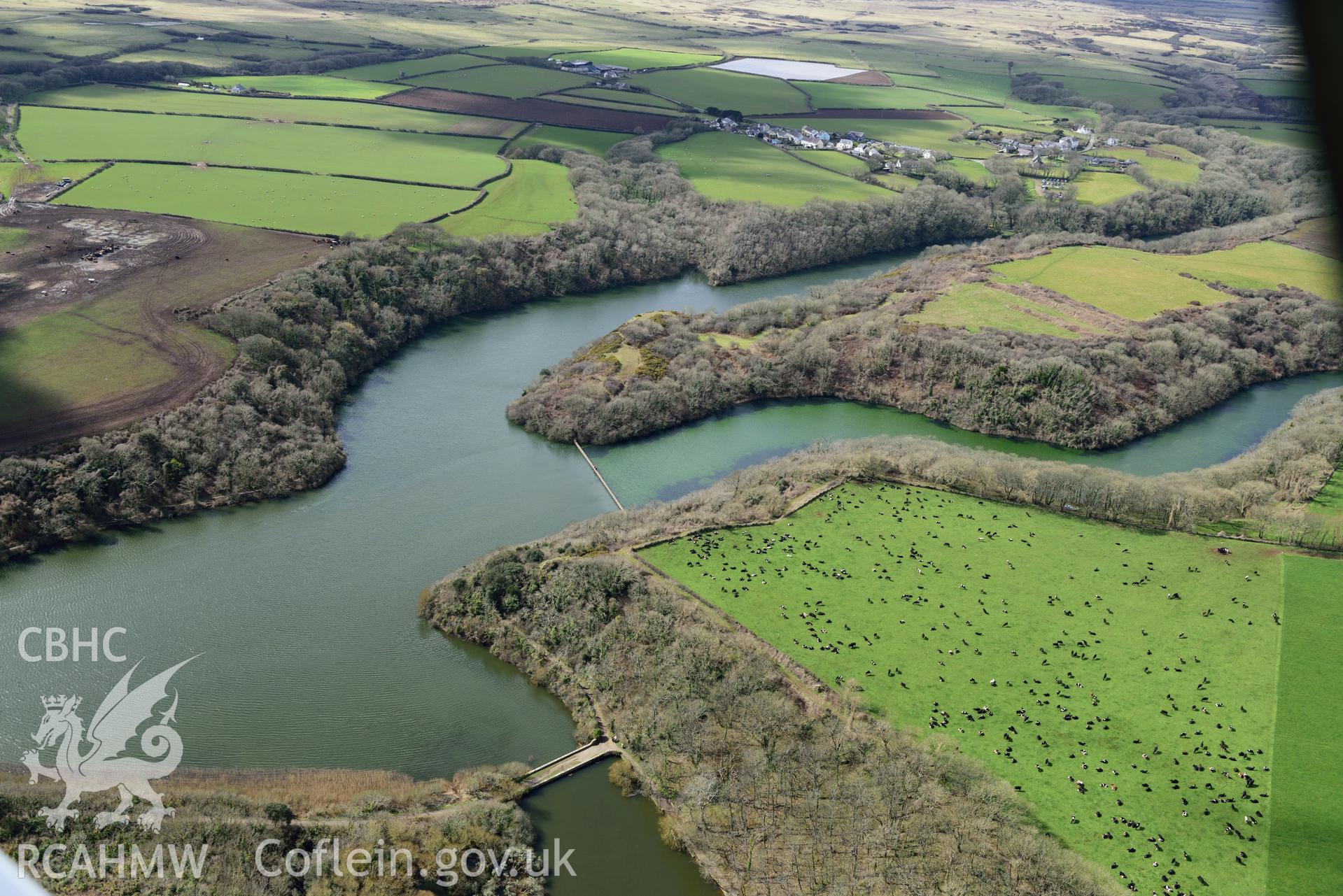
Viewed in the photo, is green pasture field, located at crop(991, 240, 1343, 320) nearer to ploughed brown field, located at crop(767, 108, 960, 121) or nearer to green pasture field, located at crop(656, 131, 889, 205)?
green pasture field, located at crop(656, 131, 889, 205)

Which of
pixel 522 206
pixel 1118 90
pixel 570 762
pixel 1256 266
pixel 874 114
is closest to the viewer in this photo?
pixel 570 762

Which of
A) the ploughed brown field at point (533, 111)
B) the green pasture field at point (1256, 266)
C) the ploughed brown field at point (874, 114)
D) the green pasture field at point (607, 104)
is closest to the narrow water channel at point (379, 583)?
the green pasture field at point (1256, 266)

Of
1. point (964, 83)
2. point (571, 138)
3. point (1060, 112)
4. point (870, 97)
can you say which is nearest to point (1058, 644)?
point (571, 138)

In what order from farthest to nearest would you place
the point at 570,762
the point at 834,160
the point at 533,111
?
1. the point at 533,111
2. the point at 834,160
3. the point at 570,762

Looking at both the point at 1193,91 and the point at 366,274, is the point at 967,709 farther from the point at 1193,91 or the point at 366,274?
the point at 1193,91

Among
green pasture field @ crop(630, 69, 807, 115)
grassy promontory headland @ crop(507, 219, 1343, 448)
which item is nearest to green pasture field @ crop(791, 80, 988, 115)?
green pasture field @ crop(630, 69, 807, 115)

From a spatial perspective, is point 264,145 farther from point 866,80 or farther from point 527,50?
point 866,80

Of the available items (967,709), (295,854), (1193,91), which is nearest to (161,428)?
(295,854)
